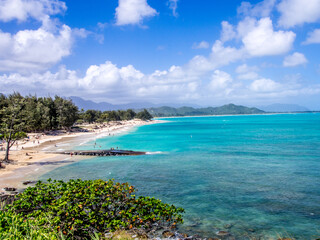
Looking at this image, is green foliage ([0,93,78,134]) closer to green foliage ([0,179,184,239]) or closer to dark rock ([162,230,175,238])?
green foliage ([0,179,184,239])

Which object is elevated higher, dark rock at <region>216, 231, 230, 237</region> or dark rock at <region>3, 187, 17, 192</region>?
dark rock at <region>3, 187, 17, 192</region>

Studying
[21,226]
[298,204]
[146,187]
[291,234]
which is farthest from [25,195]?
[298,204]

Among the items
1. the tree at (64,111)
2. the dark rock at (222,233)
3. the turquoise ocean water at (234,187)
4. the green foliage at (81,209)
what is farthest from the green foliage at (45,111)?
the dark rock at (222,233)

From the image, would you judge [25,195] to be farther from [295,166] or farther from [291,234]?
[295,166]

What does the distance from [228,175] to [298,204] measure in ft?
39.7

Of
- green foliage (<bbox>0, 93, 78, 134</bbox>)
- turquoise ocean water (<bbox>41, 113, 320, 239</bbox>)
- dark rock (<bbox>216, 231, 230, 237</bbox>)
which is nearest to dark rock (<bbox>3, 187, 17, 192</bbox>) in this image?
turquoise ocean water (<bbox>41, 113, 320, 239</bbox>)

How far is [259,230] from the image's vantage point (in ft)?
58.7

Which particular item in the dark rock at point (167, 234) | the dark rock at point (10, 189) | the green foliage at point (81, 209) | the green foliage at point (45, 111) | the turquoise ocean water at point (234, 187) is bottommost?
the turquoise ocean water at point (234, 187)

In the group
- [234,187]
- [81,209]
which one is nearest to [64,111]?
[234,187]

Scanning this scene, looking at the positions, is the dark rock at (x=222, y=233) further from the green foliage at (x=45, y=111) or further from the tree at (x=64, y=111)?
the tree at (x=64, y=111)

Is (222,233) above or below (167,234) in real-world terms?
below

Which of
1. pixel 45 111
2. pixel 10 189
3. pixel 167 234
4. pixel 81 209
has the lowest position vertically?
pixel 167 234

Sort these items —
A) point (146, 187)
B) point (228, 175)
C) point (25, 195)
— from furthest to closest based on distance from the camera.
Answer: point (228, 175) → point (146, 187) → point (25, 195)

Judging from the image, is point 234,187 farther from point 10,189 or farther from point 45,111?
point 45,111
